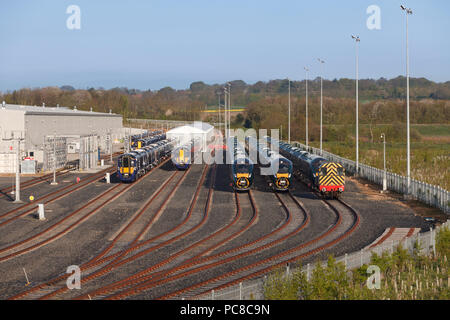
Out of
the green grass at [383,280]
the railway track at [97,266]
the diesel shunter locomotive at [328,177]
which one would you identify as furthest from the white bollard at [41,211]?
the diesel shunter locomotive at [328,177]

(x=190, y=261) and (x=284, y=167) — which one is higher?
(x=284, y=167)

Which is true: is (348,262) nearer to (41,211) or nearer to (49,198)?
(41,211)

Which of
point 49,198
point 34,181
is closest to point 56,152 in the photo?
point 34,181

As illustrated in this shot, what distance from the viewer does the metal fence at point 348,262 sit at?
1342cm

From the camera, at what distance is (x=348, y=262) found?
1702cm

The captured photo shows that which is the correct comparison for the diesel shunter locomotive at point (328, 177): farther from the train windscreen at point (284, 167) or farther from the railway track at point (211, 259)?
the railway track at point (211, 259)

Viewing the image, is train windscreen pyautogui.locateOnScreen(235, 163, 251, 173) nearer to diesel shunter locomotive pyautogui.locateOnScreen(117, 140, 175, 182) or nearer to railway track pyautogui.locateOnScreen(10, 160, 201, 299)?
railway track pyautogui.locateOnScreen(10, 160, 201, 299)

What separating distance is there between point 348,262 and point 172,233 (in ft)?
32.7

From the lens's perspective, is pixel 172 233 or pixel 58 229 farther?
pixel 58 229

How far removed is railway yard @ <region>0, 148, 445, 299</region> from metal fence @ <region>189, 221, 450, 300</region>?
7.56 feet

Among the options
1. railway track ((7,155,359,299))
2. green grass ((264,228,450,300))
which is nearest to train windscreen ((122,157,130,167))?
railway track ((7,155,359,299))

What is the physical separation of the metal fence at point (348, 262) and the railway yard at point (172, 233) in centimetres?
230

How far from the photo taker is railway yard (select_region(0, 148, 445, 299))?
57.5 ft
